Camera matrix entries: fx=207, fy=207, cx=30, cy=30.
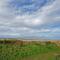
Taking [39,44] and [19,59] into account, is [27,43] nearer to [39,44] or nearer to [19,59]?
[39,44]

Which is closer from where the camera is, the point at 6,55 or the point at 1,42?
the point at 6,55

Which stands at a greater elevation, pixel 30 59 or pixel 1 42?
pixel 1 42

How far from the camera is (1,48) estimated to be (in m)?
21.3

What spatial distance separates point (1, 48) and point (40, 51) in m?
4.53

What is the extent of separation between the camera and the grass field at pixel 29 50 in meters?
19.7

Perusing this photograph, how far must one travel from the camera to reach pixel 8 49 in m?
21.1

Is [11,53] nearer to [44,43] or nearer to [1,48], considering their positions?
[1,48]

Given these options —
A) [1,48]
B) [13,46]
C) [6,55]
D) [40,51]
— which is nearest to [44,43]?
[40,51]

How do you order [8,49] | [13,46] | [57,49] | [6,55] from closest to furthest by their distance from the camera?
[6,55] < [8,49] < [13,46] < [57,49]

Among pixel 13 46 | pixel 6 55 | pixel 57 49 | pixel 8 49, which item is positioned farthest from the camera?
pixel 57 49

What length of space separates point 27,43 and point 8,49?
4354mm

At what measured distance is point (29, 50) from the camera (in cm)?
2217

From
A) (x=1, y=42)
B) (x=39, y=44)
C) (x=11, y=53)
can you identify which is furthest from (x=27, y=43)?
(x=11, y=53)

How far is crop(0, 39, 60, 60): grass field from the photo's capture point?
19.7m
